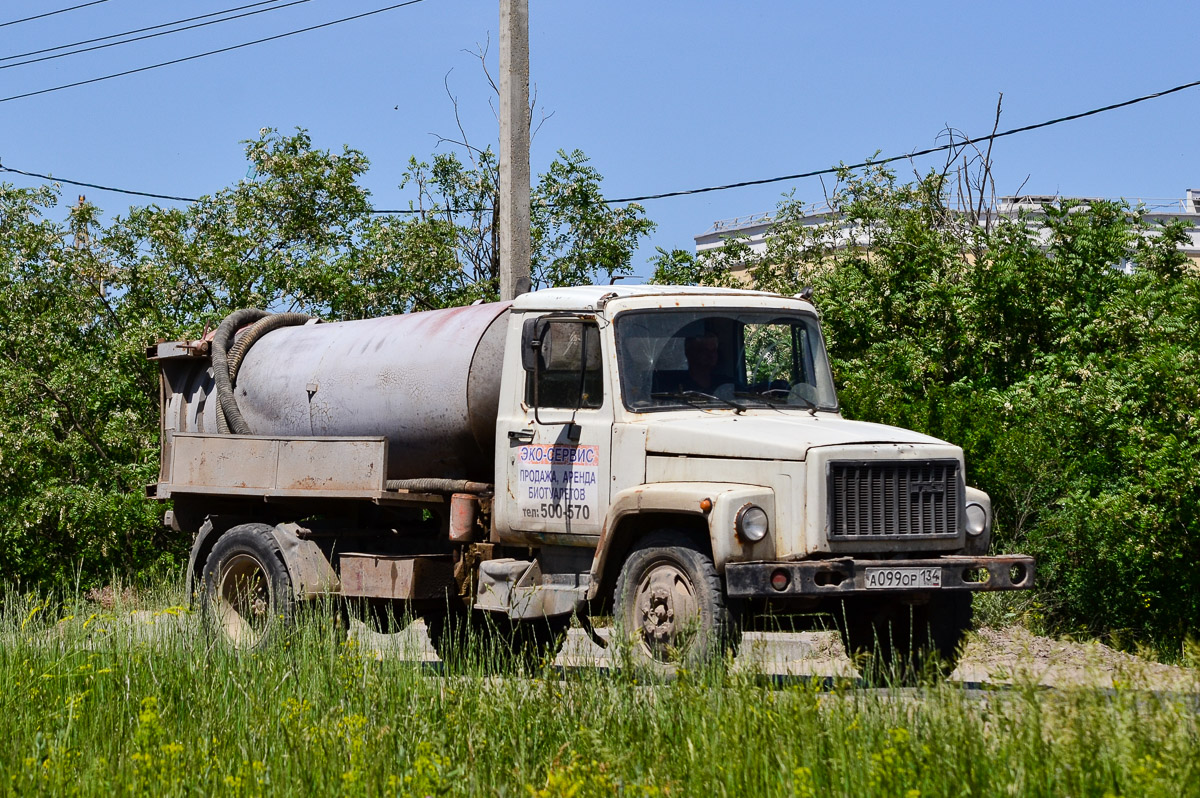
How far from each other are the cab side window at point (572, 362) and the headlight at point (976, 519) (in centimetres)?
233

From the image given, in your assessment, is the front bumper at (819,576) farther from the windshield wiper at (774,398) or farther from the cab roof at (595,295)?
the cab roof at (595,295)

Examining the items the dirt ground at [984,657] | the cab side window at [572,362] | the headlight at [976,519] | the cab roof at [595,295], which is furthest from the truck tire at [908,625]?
the cab roof at [595,295]

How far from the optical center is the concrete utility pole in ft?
43.9

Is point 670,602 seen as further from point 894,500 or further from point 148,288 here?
point 148,288

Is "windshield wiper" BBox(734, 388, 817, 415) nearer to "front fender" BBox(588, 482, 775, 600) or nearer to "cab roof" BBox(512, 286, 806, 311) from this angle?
"cab roof" BBox(512, 286, 806, 311)

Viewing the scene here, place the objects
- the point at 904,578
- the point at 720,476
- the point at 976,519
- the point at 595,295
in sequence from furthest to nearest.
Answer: the point at 595,295 < the point at 976,519 < the point at 720,476 < the point at 904,578

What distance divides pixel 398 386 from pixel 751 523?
3.52m

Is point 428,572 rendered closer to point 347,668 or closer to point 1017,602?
point 347,668

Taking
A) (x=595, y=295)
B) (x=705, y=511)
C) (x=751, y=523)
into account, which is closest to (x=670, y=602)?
(x=705, y=511)

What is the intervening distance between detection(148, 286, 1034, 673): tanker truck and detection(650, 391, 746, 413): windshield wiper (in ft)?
0.04

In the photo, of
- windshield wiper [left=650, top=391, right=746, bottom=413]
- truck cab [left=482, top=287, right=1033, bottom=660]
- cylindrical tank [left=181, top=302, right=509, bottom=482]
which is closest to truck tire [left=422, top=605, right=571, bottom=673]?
truck cab [left=482, top=287, right=1033, bottom=660]

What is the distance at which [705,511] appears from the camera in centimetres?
809

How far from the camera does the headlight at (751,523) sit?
7.95 metres

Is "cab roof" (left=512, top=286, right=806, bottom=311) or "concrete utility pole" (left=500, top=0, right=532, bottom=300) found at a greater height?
"concrete utility pole" (left=500, top=0, right=532, bottom=300)
